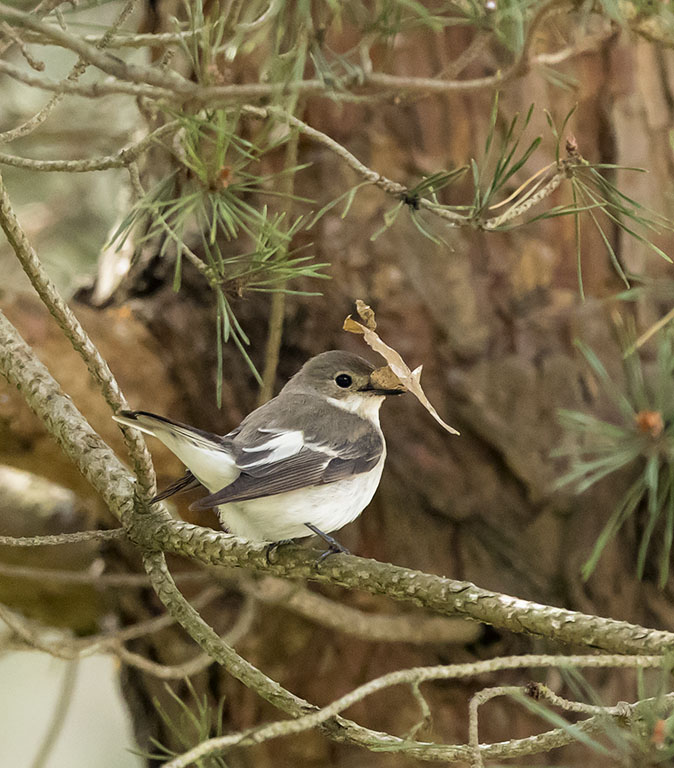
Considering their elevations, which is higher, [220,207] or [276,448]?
[220,207]

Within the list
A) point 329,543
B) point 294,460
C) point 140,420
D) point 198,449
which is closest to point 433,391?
point 294,460

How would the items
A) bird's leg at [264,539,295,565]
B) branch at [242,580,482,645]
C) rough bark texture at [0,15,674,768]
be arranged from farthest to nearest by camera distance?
rough bark texture at [0,15,674,768]
branch at [242,580,482,645]
bird's leg at [264,539,295,565]

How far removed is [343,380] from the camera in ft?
7.81

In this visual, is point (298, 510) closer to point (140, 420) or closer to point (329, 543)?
point (329, 543)

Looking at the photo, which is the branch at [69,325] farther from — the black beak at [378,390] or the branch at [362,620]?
the branch at [362,620]

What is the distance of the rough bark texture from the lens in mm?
2889

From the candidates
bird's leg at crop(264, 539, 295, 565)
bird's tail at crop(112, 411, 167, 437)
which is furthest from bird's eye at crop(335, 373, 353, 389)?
bird's tail at crop(112, 411, 167, 437)

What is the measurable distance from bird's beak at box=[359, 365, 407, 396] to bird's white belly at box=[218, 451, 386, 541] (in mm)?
244

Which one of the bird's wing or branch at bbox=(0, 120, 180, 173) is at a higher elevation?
branch at bbox=(0, 120, 180, 173)

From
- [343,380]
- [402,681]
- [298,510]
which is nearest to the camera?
[402,681]

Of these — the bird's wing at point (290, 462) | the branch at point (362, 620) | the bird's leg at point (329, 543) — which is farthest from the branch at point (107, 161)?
the branch at point (362, 620)

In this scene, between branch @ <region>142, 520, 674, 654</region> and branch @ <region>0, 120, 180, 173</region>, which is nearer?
branch @ <region>142, 520, 674, 654</region>

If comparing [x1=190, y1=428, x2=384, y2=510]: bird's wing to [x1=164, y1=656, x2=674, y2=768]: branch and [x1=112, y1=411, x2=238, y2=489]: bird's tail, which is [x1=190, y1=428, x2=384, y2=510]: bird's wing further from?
[x1=164, y1=656, x2=674, y2=768]: branch

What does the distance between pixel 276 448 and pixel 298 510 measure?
0.50ft
